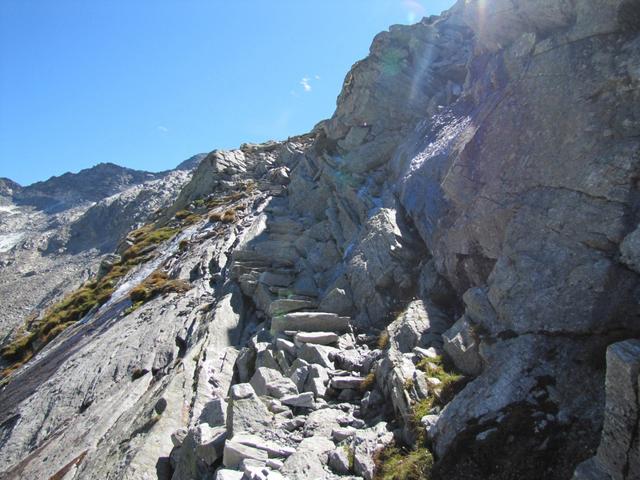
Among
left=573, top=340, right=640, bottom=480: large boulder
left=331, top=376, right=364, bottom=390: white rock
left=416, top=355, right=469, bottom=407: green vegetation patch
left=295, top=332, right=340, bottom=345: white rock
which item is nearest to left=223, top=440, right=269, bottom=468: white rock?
left=331, top=376, right=364, bottom=390: white rock

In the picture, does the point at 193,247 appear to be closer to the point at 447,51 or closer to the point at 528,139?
the point at 447,51

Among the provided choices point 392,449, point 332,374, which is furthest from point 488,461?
point 332,374

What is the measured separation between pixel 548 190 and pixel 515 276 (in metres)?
3.07

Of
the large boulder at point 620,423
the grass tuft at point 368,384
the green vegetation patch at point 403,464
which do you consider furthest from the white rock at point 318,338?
the large boulder at point 620,423

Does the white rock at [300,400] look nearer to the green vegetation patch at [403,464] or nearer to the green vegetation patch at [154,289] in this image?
the green vegetation patch at [403,464]

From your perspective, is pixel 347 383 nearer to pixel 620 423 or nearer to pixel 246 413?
pixel 246 413

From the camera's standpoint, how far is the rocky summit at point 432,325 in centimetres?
1049

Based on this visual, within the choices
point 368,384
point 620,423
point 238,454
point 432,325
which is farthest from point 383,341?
point 620,423

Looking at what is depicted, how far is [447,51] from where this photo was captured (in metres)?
42.0

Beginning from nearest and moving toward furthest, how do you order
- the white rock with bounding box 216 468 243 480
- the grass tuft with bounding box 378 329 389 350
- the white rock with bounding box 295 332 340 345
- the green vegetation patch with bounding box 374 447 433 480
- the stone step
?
the green vegetation patch with bounding box 374 447 433 480, the white rock with bounding box 216 468 243 480, the grass tuft with bounding box 378 329 389 350, the white rock with bounding box 295 332 340 345, the stone step

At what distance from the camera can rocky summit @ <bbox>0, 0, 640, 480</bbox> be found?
413 inches

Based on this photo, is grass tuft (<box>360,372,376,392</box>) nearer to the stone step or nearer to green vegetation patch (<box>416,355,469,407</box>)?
green vegetation patch (<box>416,355,469,407</box>)

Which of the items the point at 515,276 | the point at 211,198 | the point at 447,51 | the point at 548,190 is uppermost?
the point at 447,51

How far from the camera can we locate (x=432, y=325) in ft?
56.9
